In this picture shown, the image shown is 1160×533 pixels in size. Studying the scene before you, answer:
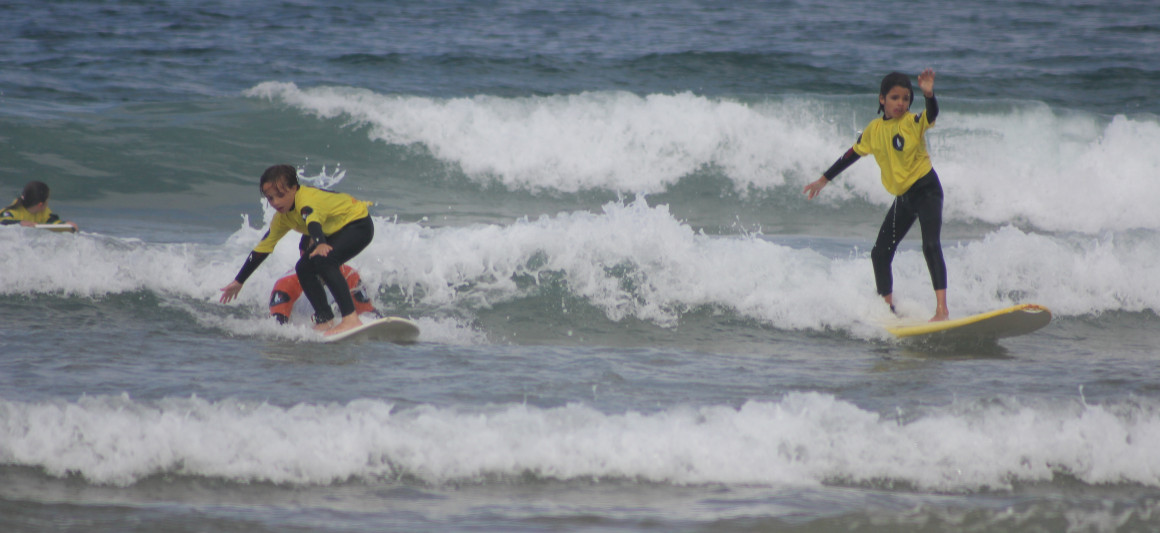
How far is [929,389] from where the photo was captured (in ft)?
16.4

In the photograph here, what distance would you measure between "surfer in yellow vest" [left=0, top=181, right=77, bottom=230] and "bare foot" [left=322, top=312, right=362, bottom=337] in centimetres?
333

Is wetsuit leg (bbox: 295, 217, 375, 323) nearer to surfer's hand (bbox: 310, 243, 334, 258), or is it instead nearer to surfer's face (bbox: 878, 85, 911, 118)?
surfer's hand (bbox: 310, 243, 334, 258)

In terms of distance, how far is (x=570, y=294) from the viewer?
23.7 feet

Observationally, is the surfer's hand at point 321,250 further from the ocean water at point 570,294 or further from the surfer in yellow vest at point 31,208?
the surfer in yellow vest at point 31,208

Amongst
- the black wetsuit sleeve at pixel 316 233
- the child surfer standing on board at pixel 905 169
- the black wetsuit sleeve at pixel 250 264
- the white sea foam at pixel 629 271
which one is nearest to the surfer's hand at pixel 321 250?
the black wetsuit sleeve at pixel 316 233

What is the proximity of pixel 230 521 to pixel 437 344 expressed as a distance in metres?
2.53

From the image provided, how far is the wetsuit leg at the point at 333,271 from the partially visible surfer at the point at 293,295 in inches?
6.2

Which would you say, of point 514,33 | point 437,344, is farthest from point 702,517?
point 514,33

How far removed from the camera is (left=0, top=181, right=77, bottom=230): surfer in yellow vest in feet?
26.0

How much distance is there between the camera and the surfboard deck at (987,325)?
600cm

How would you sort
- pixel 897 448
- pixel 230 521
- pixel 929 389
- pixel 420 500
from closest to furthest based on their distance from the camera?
pixel 230 521
pixel 420 500
pixel 897 448
pixel 929 389

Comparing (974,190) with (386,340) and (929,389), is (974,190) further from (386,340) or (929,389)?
(386,340)

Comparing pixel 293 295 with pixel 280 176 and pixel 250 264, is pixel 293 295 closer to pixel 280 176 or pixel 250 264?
pixel 250 264

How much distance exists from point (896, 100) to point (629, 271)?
236cm
